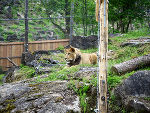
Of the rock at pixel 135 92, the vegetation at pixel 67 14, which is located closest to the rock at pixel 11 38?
the vegetation at pixel 67 14

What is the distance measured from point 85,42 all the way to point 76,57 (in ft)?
16.4

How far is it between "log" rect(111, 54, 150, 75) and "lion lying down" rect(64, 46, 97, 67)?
110 inches

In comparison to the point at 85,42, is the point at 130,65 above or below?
below

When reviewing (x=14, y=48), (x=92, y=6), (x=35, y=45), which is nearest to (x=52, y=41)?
(x=35, y=45)

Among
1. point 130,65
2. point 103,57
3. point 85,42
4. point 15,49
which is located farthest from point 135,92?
point 15,49

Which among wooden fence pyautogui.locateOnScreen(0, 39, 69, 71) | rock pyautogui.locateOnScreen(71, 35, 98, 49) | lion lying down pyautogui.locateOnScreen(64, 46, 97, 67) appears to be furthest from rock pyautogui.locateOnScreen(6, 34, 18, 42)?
lion lying down pyautogui.locateOnScreen(64, 46, 97, 67)

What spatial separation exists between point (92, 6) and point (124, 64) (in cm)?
946

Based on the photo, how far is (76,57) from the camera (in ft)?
24.1

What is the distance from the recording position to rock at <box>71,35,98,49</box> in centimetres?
1209

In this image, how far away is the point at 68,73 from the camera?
5.99m

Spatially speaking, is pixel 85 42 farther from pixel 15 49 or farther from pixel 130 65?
pixel 130 65

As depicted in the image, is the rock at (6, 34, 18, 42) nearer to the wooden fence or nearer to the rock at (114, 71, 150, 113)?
the wooden fence

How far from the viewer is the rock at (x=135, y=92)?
338 centimetres

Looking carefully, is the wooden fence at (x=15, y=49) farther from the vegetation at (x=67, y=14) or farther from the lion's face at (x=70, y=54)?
the lion's face at (x=70, y=54)
